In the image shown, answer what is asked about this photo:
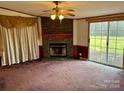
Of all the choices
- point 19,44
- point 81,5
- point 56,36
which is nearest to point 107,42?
point 81,5

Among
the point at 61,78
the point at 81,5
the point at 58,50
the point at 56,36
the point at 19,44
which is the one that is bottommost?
the point at 61,78

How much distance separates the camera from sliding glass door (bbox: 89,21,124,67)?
540 centimetres

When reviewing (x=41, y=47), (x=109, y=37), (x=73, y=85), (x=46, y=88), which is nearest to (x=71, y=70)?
(x=73, y=85)

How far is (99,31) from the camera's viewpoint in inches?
244

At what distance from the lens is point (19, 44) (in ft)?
20.3

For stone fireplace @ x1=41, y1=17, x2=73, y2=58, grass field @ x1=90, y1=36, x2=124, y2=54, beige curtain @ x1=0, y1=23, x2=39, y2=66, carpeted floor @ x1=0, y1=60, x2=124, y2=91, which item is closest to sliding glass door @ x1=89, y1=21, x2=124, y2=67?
grass field @ x1=90, y1=36, x2=124, y2=54

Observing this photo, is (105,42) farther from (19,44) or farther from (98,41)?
(19,44)

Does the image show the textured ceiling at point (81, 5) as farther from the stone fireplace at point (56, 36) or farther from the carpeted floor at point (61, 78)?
the stone fireplace at point (56, 36)

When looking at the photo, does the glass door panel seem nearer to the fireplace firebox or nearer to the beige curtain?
the fireplace firebox

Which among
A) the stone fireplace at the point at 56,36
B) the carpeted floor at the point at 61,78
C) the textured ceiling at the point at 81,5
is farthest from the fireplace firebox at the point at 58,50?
the textured ceiling at the point at 81,5

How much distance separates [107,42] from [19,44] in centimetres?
362

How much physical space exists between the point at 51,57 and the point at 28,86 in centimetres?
354

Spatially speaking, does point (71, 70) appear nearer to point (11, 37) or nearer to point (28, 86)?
point (28, 86)

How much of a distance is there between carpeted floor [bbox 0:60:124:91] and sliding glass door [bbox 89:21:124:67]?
614 mm
